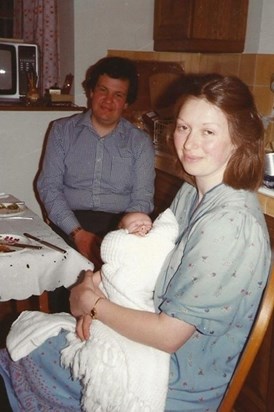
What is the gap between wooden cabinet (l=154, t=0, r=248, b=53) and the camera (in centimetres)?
246

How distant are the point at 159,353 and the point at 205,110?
0.49 m

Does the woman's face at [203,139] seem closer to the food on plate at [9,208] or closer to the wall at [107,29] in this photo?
the food on plate at [9,208]

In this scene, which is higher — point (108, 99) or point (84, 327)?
point (108, 99)

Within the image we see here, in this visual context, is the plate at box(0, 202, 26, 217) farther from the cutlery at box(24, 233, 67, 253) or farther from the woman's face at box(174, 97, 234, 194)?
the woman's face at box(174, 97, 234, 194)

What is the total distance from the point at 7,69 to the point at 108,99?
91 centimetres

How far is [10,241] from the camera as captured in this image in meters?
1.49

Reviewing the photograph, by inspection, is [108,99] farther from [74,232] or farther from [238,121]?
[238,121]

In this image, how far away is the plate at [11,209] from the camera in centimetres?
172

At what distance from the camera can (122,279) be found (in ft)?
3.24

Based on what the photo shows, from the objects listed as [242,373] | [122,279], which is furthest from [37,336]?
[242,373]

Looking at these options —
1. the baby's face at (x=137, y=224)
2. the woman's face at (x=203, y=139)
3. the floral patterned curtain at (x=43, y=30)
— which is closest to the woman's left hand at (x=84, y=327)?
the baby's face at (x=137, y=224)

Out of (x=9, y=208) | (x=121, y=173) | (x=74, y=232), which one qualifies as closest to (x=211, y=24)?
(x=121, y=173)

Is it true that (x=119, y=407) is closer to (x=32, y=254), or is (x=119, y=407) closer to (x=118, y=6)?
(x=32, y=254)

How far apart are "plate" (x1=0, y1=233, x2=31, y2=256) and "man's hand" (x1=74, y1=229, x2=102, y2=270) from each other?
0.55 metres
